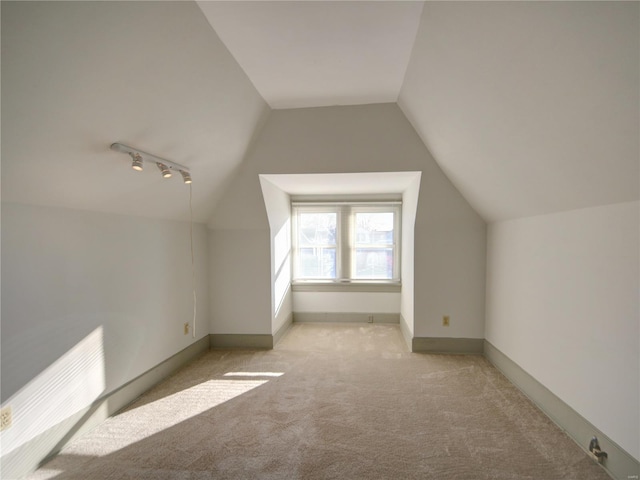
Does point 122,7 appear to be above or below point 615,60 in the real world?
above

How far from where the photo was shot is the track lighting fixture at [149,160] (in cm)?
177

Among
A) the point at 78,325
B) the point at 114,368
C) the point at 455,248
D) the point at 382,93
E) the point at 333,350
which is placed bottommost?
the point at 333,350

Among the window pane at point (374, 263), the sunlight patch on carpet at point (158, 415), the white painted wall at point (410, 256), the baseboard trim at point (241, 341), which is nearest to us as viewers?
the sunlight patch on carpet at point (158, 415)

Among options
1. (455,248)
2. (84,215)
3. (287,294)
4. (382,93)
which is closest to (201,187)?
(84,215)

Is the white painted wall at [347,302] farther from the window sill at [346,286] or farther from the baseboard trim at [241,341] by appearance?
the baseboard trim at [241,341]

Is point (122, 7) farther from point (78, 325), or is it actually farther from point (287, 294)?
point (287, 294)

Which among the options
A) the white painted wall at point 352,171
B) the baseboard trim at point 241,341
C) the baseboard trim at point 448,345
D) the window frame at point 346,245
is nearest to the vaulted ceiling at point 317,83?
the white painted wall at point 352,171

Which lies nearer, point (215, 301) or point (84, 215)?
point (84, 215)

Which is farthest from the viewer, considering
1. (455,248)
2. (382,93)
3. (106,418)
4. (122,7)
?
(455,248)

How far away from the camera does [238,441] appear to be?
1.97m

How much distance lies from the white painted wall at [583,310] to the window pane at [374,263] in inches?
78.2

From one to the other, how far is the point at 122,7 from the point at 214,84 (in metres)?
0.74

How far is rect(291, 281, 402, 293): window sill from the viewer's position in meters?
4.57

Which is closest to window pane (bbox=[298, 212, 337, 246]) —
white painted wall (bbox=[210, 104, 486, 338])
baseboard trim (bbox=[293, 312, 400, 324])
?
baseboard trim (bbox=[293, 312, 400, 324])
